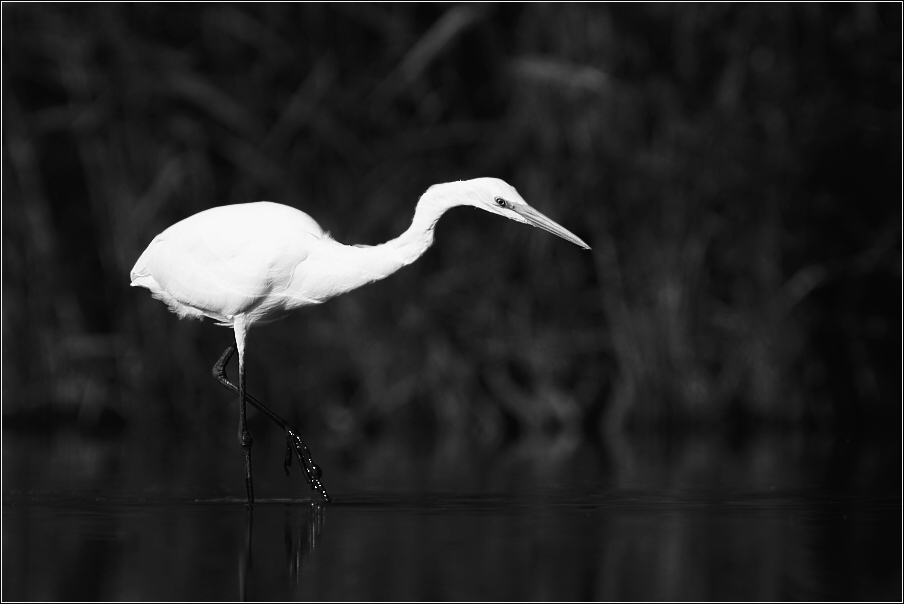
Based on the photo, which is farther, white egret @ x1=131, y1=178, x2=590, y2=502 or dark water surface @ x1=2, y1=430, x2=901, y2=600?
white egret @ x1=131, y1=178, x2=590, y2=502

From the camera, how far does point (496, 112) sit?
10.6m

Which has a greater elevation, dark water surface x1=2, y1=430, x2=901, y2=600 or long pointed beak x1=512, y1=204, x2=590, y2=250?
long pointed beak x1=512, y1=204, x2=590, y2=250

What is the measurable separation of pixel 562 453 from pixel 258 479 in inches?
74.9

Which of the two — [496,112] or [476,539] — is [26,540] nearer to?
[476,539]

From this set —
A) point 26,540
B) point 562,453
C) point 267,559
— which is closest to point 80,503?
point 26,540

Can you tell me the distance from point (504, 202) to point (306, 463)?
1.47 m

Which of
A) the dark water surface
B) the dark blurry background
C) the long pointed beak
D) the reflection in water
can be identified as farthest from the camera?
the dark blurry background

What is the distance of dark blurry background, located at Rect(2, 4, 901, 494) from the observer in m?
9.57

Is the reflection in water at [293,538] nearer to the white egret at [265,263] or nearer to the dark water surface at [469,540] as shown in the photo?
the dark water surface at [469,540]

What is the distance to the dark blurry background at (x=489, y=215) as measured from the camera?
377 inches

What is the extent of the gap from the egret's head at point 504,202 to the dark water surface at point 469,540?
114 centimetres

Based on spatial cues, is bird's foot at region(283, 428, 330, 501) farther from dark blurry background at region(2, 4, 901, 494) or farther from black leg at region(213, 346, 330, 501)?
dark blurry background at region(2, 4, 901, 494)

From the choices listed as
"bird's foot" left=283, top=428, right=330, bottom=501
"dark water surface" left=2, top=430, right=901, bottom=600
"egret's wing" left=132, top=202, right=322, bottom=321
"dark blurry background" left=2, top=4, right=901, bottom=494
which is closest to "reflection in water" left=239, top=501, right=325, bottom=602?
"dark water surface" left=2, top=430, right=901, bottom=600

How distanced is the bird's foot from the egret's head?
1321 millimetres
